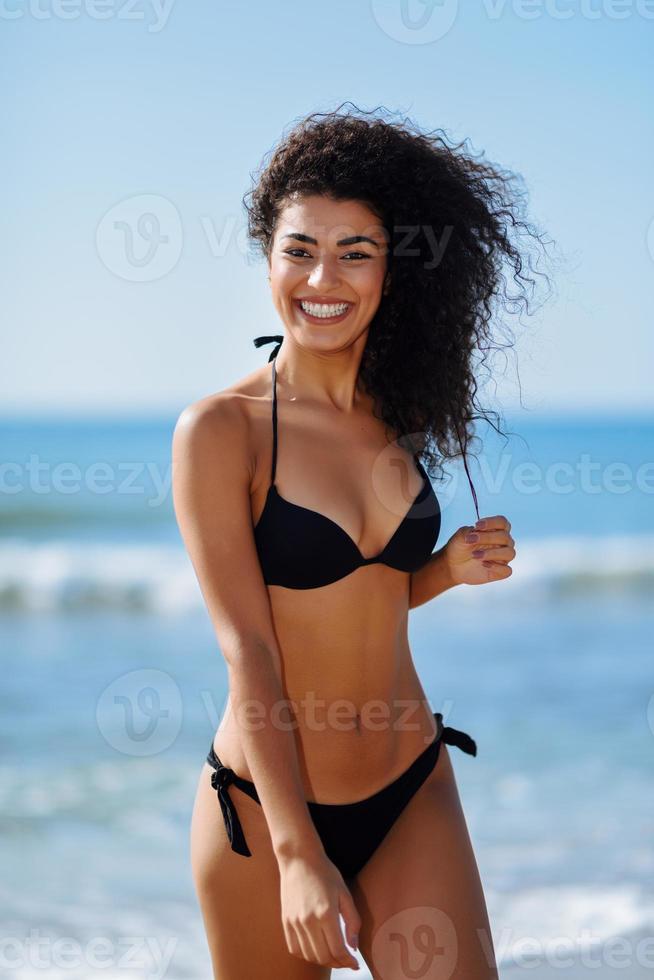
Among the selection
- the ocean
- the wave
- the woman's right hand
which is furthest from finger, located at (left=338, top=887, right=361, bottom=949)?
the wave

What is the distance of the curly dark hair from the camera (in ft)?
8.34

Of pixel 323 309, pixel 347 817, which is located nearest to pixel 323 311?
pixel 323 309

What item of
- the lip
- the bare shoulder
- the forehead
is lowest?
the bare shoulder

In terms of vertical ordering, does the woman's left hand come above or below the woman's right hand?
above

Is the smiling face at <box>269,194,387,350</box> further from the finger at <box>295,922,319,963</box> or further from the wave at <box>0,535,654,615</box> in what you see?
the wave at <box>0,535,654,615</box>

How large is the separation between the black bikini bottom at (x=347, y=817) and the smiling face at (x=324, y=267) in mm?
961

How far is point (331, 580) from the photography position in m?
2.35

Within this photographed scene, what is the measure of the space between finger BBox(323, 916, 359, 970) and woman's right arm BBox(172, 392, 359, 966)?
0.10 ft

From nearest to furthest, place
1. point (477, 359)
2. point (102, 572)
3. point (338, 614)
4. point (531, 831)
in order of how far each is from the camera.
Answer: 1. point (338, 614)
2. point (477, 359)
3. point (531, 831)
4. point (102, 572)

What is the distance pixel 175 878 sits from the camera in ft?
17.7

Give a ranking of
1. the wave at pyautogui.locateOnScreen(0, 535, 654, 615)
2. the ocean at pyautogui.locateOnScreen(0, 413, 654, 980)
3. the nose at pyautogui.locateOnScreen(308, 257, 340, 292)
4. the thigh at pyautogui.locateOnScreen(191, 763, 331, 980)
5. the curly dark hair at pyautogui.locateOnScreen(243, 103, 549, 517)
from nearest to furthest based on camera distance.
Answer: the thigh at pyautogui.locateOnScreen(191, 763, 331, 980) < the nose at pyautogui.locateOnScreen(308, 257, 340, 292) < the curly dark hair at pyautogui.locateOnScreen(243, 103, 549, 517) < the ocean at pyautogui.locateOnScreen(0, 413, 654, 980) < the wave at pyautogui.locateOnScreen(0, 535, 654, 615)

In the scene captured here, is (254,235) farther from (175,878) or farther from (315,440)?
(175,878)

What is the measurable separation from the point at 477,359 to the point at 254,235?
665mm

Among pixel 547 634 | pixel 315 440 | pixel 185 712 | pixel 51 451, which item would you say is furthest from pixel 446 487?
pixel 51 451
